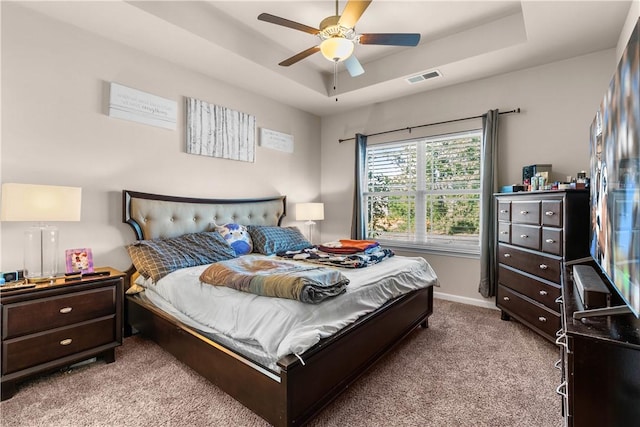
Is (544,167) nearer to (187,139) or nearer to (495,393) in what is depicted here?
(495,393)

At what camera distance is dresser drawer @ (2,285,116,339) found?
1.82 metres

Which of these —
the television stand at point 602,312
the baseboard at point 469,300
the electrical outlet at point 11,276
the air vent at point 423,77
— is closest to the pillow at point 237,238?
the electrical outlet at point 11,276

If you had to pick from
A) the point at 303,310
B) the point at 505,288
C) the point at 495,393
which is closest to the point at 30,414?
the point at 303,310

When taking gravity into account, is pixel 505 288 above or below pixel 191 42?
below

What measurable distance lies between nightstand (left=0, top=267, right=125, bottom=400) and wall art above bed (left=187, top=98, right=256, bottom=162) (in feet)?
5.27

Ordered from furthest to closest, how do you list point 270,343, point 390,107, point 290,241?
point 390,107 → point 290,241 → point 270,343

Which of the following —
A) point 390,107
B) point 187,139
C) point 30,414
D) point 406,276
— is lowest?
point 30,414

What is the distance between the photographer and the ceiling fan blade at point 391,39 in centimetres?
226

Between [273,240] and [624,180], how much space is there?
9.31 ft

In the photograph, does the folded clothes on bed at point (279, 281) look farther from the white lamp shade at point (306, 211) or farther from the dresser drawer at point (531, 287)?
the white lamp shade at point (306, 211)

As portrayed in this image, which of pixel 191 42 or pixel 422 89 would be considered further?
pixel 422 89

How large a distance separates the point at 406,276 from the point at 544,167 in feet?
5.94

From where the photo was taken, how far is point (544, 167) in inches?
116

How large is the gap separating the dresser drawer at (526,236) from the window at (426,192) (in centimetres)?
74
